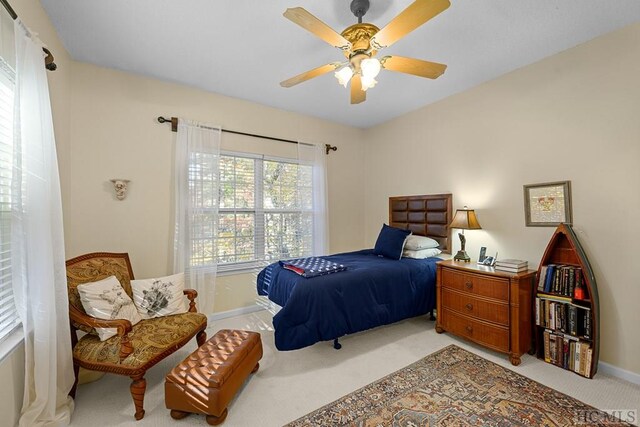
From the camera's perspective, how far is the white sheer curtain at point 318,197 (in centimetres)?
408

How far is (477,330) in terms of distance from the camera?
2.58 metres

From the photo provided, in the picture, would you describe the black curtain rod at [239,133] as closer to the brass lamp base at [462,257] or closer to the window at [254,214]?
the window at [254,214]

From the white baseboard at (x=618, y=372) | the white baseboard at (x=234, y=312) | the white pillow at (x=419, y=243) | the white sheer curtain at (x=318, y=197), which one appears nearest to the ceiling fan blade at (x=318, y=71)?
the white sheer curtain at (x=318, y=197)

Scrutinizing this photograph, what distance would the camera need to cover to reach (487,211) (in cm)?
310

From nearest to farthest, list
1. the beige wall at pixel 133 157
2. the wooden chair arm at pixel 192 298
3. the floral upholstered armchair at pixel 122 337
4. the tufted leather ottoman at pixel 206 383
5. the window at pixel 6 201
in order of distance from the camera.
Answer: the window at pixel 6 201 < the tufted leather ottoman at pixel 206 383 < the floral upholstered armchair at pixel 122 337 < the wooden chair arm at pixel 192 298 < the beige wall at pixel 133 157

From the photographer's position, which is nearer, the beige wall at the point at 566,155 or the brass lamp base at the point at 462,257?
the beige wall at the point at 566,155

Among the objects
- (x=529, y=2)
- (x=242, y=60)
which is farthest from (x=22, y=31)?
(x=529, y=2)

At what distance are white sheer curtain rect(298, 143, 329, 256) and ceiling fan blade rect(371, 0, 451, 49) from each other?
231 cm

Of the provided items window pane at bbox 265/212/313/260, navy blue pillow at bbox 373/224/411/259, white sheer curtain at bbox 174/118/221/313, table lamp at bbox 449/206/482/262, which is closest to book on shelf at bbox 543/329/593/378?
table lamp at bbox 449/206/482/262

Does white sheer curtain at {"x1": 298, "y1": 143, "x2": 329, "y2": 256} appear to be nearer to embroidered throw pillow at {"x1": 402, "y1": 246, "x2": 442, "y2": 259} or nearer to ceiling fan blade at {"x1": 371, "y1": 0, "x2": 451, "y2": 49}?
embroidered throw pillow at {"x1": 402, "y1": 246, "x2": 442, "y2": 259}

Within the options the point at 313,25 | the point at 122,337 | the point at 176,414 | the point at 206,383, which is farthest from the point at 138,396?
the point at 313,25

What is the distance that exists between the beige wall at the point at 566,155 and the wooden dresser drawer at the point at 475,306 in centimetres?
67

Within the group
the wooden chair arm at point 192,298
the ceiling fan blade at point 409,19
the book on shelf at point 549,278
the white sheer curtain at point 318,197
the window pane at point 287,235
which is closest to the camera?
the ceiling fan blade at point 409,19

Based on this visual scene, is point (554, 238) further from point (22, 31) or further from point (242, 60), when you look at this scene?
point (22, 31)
